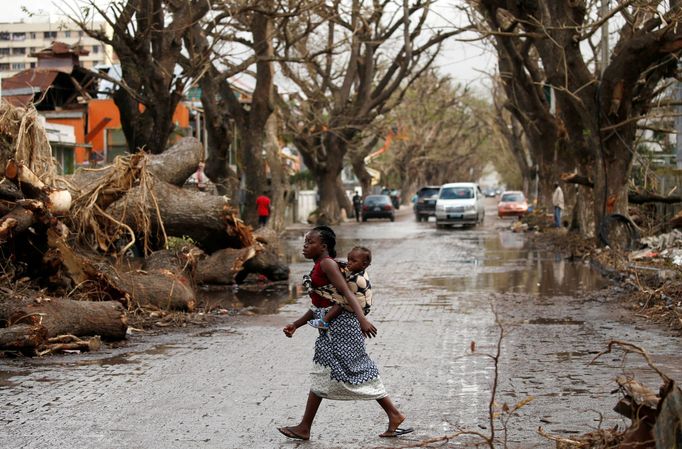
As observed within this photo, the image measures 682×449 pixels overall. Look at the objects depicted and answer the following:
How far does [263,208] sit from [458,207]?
543 inches

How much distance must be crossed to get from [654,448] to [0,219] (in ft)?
30.2

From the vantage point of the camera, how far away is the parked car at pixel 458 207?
152 feet

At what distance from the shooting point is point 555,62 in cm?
2569

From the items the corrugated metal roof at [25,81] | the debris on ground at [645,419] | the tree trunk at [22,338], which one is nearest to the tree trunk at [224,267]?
the tree trunk at [22,338]

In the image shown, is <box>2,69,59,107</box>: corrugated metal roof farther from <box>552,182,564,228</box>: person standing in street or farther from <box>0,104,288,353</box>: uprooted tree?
<box>552,182,564,228</box>: person standing in street

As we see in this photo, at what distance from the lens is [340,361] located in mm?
7199

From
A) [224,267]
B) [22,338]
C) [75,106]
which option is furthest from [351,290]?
[75,106]

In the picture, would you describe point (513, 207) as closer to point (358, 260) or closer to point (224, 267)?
point (224, 267)

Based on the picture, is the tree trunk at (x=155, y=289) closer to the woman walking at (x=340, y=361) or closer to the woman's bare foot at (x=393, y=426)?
the woman walking at (x=340, y=361)

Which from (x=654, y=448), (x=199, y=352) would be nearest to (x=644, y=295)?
(x=199, y=352)

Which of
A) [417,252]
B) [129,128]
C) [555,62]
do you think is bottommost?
[417,252]

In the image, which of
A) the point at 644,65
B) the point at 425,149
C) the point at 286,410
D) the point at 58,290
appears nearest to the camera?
the point at 286,410

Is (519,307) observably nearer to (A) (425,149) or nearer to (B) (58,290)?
(B) (58,290)

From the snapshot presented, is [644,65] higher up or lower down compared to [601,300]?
higher up
